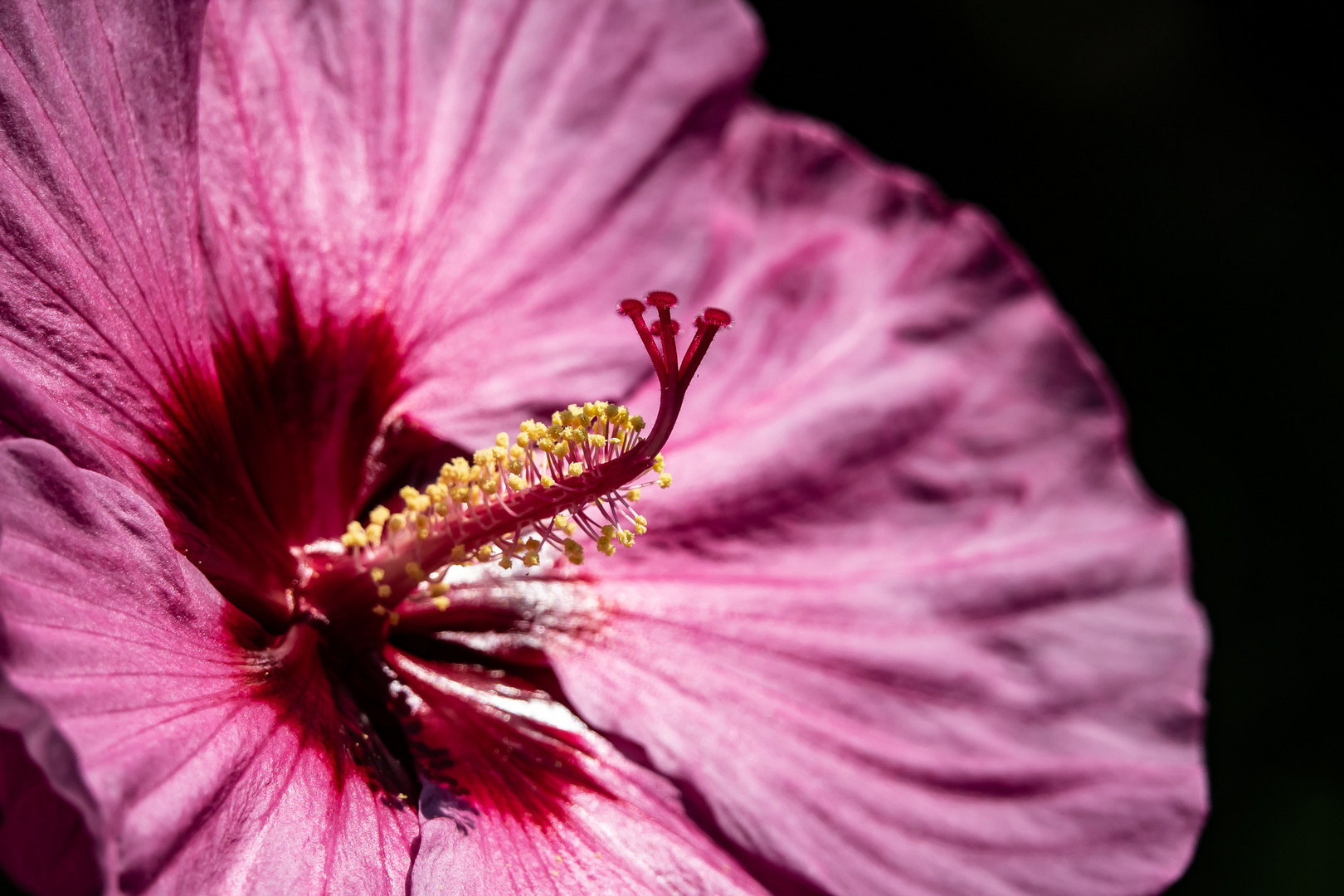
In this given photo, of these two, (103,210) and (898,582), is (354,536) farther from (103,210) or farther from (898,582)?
(898,582)

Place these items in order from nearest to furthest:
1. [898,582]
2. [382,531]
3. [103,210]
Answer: [103,210] < [382,531] < [898,582]

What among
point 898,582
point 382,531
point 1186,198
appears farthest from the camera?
point 1186,198

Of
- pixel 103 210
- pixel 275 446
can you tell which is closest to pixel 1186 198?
pixel 275 446

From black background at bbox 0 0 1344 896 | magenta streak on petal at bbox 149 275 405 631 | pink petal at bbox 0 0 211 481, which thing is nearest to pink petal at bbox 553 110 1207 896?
magenta streak on petal at bbox 149 275 405 631

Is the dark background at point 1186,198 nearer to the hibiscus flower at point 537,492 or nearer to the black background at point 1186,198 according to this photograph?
the black background at point 1186,198

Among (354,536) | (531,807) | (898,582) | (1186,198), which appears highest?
(1186,198)

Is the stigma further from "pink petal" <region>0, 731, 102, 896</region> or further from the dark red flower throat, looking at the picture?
"pink petal" <region>0, 731, 102, 896</region>

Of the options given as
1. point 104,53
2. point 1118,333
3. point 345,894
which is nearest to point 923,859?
point 345,894
